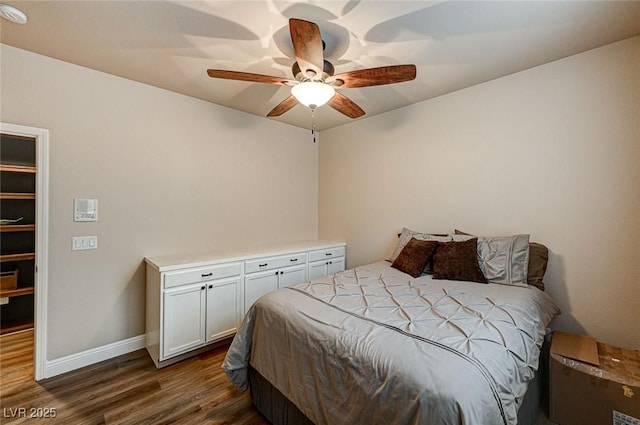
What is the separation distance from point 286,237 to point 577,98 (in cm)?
339

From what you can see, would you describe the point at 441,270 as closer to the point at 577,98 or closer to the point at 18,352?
the point at 577,98

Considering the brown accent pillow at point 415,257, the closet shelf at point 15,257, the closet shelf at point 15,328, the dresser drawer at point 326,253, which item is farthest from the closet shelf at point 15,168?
the brown accent pillow at point 415,257

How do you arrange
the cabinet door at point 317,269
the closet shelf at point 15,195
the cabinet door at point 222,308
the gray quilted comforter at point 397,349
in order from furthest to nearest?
the cabinet door at point 317,269
the closet shelf at point 15,195
the cabinet door at point 222,308
the gray quilted comforter at point 397,349

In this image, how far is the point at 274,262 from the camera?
3121mm

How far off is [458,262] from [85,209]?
3303mm

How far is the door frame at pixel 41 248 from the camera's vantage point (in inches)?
86.7

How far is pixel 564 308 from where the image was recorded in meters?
2.26

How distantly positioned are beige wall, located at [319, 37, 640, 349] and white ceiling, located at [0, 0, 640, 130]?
262 mm

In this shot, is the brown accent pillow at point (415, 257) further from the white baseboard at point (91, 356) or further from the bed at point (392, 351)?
the white baseboard at point (91, 356)

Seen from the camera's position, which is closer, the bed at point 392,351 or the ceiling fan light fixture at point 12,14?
the bed at point 392,351

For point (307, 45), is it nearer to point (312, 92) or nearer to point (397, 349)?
point (312, 92)

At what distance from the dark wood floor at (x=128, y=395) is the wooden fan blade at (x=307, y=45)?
2.36 meters

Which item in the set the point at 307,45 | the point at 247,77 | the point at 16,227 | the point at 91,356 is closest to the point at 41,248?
the point at 91,356

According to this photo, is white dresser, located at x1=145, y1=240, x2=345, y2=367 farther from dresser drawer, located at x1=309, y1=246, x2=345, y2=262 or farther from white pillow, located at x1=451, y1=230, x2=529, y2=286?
white pillow, located at x1=451, y1=230, x2=529, y2=286
